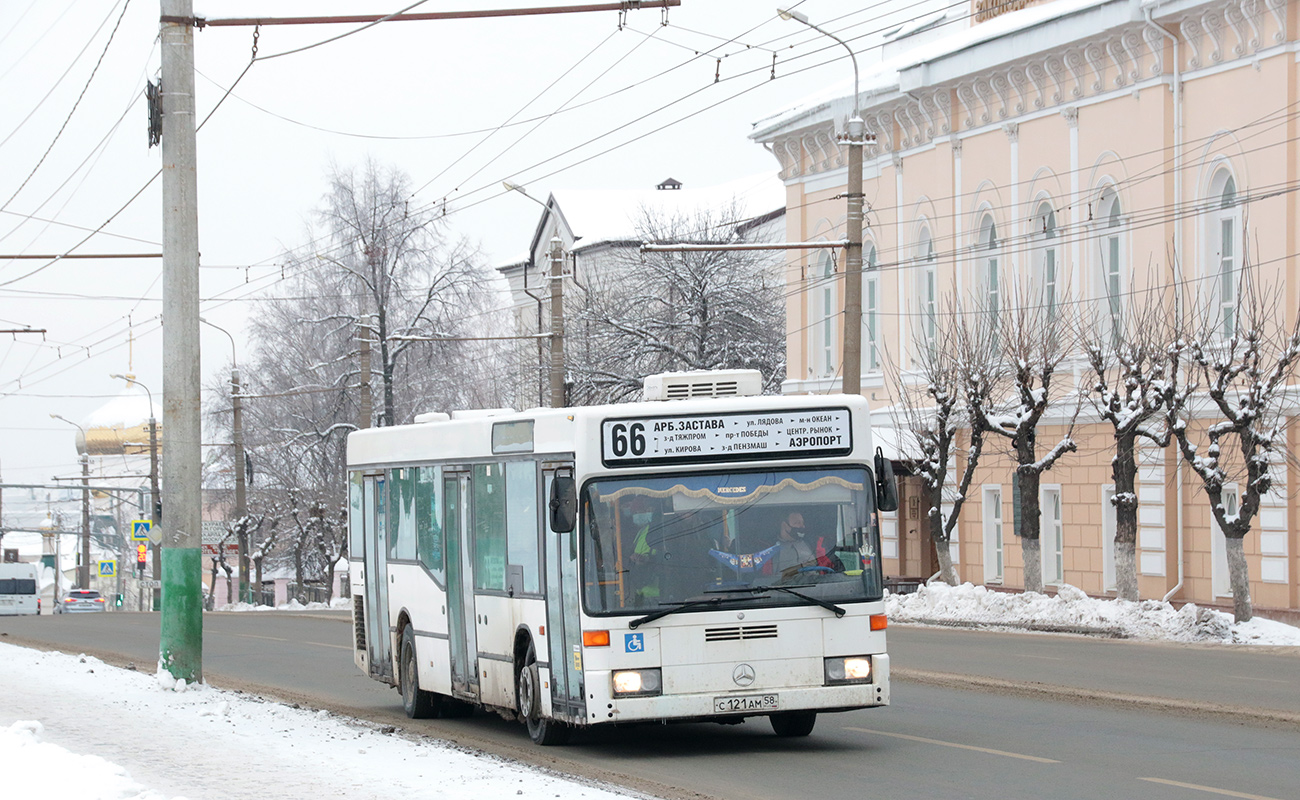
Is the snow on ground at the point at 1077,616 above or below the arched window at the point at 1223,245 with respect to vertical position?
below

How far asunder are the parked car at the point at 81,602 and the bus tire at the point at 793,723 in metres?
79.8

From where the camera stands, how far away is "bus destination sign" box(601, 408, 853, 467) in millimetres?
12891

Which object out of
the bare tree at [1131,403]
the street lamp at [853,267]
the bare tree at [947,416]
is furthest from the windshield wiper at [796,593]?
the bare tree at [947,416]

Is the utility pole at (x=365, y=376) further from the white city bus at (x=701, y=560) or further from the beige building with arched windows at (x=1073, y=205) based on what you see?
the white city bus at (x=701, y=560)

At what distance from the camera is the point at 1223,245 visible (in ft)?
107

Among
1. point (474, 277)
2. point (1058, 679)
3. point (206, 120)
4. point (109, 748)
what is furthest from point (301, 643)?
point (474, 277)

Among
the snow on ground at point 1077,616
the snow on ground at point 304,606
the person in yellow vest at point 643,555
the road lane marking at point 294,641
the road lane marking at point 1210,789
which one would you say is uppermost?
the person in yellow vest at point 643,555

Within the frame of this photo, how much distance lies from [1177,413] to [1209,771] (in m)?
17.0

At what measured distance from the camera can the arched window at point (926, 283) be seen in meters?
41.9

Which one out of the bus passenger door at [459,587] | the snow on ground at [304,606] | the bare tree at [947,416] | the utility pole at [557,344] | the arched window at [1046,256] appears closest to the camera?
the bus passenger door at [459,587]

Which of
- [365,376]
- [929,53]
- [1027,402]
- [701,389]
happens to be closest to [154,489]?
[365,376]

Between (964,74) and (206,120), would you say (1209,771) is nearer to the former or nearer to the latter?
(206,120)

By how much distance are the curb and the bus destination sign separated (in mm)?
4280

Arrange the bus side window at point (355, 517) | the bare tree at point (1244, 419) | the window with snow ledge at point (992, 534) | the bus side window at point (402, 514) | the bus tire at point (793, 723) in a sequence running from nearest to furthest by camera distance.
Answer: the bus tire at point (793, 723), the bus side window at point (402, 514), the bus side window at point (355, 517), the bare tree at point (1244, 419), the window with snow ledge at point (992, 534)
